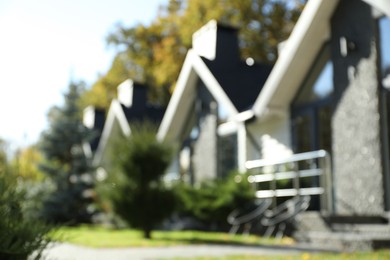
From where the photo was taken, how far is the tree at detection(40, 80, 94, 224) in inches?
777

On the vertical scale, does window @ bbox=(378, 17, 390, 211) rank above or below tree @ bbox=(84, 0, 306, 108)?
below

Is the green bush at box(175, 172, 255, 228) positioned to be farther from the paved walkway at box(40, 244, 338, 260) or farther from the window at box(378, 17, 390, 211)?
the window at box(378, 17, 390, 211)

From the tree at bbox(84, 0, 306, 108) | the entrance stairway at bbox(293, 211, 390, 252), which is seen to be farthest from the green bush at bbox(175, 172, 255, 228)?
the tree at bbox(84, 0, 306, 108)

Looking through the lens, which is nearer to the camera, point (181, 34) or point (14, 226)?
point (14, 226)

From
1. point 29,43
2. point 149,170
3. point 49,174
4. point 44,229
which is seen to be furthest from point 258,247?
point 49,174

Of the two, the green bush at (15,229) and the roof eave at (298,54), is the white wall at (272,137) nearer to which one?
the roof eave at (298,54)

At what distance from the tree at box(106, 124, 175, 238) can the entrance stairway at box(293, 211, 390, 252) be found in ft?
10.9

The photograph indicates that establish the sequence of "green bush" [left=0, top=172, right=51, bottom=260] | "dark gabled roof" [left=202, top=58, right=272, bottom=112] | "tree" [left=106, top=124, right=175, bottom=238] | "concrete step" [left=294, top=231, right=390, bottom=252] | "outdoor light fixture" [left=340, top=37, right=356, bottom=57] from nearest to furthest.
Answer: "green bush" [left=0, top=172, right=51, bottom=260] < "concrete step" [left=294, top=231, right=390, bottom=252] < "outdoor light fixture" [left=340, top=37, right=356, bottom=57] < "tree" [left=106, top=124, right=175, bottom=238] < "dark gabled roof" [left=202, top=58, right=272, bottom=112]

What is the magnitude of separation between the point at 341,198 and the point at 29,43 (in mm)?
7666

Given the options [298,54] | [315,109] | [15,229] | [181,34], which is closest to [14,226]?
[15,229]

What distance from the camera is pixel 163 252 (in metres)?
8.85

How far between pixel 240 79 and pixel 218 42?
2.66m

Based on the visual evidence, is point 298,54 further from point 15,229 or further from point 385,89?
point 15,229

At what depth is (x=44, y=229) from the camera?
4152mm
